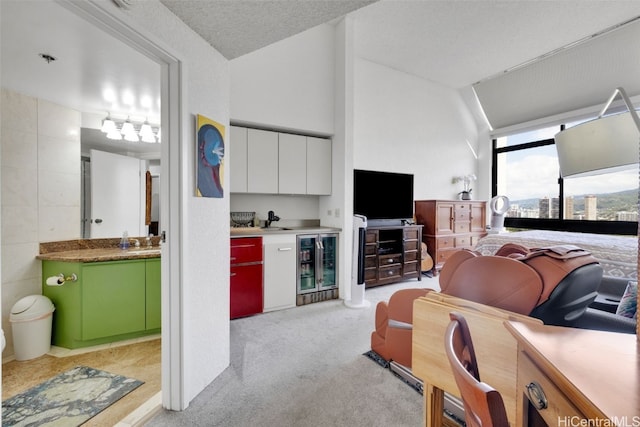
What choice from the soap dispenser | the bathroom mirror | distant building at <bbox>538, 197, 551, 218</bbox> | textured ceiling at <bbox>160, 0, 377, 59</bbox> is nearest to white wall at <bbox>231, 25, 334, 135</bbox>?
the bathroom mirror

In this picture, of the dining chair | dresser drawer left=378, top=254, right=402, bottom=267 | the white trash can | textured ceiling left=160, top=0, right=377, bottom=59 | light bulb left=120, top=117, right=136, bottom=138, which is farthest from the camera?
dresser drawer left=378, top=254, right=402, bottom=267

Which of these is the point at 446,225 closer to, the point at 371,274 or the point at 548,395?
the point at 371,274

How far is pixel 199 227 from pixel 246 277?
4.43ft

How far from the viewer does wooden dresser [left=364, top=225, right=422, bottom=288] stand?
12.7 feet

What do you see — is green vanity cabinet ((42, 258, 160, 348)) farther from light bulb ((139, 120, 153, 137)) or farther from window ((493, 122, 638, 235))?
window ((493, 122, 638, 235))

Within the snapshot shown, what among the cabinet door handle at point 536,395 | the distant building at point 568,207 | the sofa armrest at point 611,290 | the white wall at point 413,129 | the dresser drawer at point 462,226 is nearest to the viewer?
the cabinet door handle at point 536,395

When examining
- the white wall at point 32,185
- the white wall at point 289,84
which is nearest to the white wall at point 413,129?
the white wall at point 289,84

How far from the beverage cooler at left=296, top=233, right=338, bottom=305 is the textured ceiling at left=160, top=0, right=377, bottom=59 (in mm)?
2120

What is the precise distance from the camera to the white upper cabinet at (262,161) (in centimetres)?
320

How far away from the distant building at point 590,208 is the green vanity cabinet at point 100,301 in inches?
251

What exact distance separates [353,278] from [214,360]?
183 cm

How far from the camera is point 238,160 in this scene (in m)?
3.12

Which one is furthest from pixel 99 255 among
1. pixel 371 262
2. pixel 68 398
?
pixel 371 262

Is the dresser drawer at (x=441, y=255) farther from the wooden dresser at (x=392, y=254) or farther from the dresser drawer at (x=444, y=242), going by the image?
the wooden dresser at (x=392, y=254)
